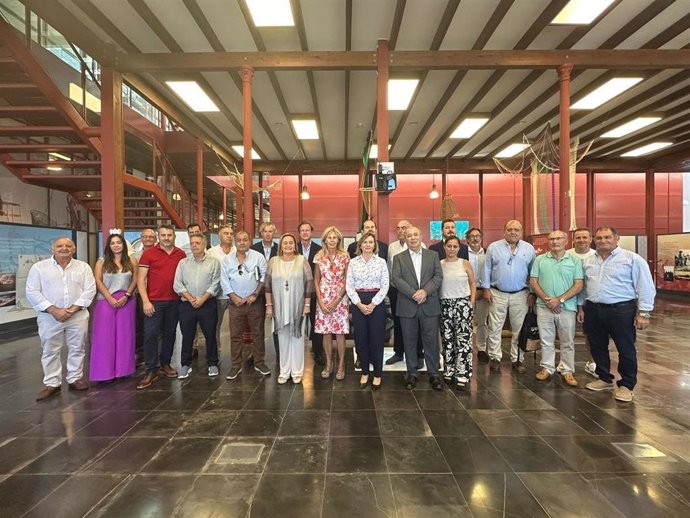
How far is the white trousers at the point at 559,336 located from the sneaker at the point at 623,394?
0.45 meters

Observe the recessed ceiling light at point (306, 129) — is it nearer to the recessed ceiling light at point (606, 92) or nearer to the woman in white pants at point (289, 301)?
the woman in white pants at point (289, 301)

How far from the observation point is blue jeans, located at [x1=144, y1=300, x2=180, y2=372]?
3797 mm

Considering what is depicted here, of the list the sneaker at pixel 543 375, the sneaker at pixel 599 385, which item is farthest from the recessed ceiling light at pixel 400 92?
the sneaker at pixel 599 385

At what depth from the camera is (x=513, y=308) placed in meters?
4.07

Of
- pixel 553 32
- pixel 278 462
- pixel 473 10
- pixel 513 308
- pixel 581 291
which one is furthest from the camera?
pixel 553 32

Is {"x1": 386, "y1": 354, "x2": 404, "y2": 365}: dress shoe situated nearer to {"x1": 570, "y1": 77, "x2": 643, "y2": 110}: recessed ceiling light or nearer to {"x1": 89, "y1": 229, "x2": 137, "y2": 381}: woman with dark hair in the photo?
{"x1": 89, "y1": 229, "x2": 137, "y2": 381}: woman with dark hair

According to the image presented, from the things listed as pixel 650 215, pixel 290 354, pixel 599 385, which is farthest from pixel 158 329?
pixel 650 215

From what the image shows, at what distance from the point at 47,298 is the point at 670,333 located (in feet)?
28.7

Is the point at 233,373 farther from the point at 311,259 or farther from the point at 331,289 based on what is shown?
the point at 311,259

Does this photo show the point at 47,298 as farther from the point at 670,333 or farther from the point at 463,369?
the point at 670,333

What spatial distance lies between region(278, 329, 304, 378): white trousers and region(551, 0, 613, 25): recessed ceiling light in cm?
509

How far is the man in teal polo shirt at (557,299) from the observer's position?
12.1 ft

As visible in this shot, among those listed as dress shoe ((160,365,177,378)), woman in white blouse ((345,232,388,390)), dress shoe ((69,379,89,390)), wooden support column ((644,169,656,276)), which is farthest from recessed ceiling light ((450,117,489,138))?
dress shoe ((69,379,89,390))

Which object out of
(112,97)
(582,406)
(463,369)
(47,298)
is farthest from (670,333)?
(112,97)
